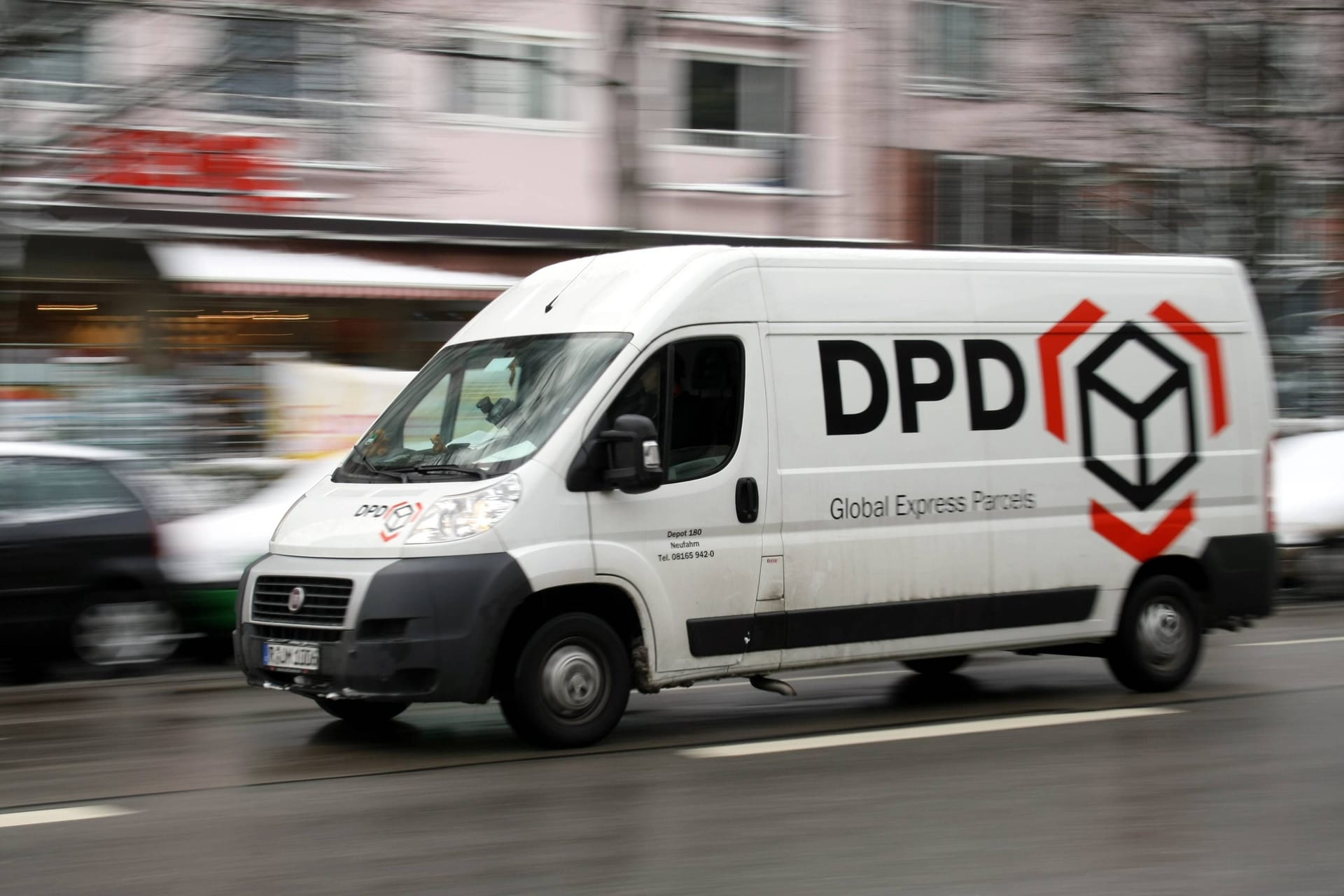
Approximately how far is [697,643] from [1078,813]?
222cm

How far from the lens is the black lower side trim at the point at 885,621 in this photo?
27.4ft

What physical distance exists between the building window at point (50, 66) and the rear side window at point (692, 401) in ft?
26.7

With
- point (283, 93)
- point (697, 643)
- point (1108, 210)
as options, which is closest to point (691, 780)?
point (697, 643)

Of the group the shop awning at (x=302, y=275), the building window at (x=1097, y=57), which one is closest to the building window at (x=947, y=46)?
the building window at (x=1097, y=57)

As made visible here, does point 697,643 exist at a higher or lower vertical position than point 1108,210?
lower

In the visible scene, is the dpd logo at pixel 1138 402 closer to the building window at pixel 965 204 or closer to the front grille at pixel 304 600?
the front grille at pixel 304 600

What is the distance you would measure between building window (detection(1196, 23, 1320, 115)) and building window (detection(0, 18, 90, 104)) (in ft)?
43.7

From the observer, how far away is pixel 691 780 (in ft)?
24.0

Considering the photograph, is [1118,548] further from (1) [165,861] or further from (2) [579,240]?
(2) [579,240]

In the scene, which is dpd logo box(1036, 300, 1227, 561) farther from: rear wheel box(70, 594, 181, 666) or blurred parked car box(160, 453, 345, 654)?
rear wheel box(70, 594, 181, 666)

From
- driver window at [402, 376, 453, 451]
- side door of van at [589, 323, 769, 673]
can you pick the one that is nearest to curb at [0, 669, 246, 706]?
driver window at [402, 376, 453, 451]

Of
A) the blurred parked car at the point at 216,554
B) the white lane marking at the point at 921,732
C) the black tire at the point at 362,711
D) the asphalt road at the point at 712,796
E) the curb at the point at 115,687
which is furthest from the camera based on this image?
the blurred parked car at the point at 216,554

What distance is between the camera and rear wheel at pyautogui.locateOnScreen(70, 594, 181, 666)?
1162cm

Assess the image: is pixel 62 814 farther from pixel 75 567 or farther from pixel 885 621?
pixel 75 567
